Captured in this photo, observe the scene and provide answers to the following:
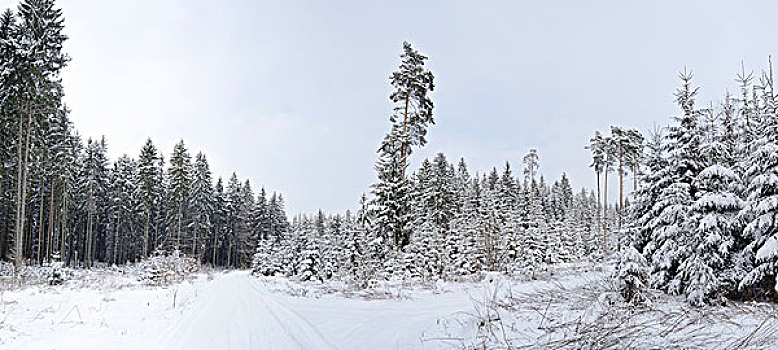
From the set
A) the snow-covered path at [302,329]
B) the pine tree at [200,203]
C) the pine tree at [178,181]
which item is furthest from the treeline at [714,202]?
the pine tree at [200,203]

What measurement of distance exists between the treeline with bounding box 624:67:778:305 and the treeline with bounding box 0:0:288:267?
23.8 m

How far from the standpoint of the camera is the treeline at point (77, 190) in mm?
19844

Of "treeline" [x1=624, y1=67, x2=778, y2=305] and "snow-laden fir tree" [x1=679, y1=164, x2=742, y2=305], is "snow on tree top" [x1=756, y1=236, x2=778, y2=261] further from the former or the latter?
"snow-laden fir tree" [x1=679, y1=164, x2=742, y2=305]

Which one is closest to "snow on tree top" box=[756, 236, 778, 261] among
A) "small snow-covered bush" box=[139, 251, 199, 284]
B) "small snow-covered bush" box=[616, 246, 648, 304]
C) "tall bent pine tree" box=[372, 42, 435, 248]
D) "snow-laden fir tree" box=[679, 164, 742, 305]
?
"snow-laden fir tree" box=[679, 164, 742, 305]

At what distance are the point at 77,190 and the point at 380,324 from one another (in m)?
47.3

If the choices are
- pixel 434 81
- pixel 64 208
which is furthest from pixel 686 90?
pixel 64 208

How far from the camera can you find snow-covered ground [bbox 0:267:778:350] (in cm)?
298

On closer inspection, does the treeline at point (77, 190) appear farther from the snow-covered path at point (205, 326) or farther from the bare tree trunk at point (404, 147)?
the bare tree trunk at point (404, 147)

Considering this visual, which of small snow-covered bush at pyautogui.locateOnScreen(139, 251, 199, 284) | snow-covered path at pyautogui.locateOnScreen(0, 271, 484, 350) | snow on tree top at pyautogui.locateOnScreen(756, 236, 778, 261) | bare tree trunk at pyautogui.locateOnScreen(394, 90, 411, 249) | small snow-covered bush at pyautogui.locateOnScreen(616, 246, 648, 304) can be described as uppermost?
bare tree trunk at pyautogui.locateOnScreen(394, 90, 411, 249)

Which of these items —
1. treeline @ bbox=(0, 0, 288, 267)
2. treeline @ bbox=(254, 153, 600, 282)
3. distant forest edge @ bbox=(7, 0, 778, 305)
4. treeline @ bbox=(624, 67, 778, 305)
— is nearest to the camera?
treeline @ bbox=(624, 67, 778, 305)

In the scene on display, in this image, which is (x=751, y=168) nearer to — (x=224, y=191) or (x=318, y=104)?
(x=318, y=104)

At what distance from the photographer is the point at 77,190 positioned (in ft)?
139

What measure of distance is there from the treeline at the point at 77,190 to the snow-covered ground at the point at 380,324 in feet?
39.1

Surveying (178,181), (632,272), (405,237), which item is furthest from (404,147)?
(178,181)
